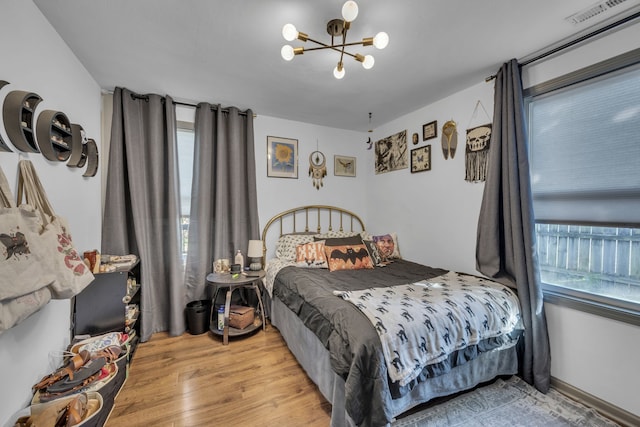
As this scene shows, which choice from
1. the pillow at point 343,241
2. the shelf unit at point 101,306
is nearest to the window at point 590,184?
the pillow at point 343,241

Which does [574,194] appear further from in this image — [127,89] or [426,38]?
[127,89]

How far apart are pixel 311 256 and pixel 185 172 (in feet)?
5.70

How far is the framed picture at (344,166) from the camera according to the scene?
376 cm

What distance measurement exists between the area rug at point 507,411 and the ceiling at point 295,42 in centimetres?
251

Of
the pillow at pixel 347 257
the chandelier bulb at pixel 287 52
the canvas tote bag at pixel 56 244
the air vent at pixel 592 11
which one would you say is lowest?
the pillow at pixel 347 257

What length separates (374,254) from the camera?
2.96 metres

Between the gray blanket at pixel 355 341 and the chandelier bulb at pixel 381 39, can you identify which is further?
the chandelier bulb at pixel 381 39

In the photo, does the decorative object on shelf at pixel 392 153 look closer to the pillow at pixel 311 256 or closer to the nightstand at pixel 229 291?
the pillow at pixel 311 256

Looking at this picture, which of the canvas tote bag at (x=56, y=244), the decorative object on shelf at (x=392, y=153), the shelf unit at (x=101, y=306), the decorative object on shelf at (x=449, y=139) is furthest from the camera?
the decorative object on shelf at (x=392, y=153)

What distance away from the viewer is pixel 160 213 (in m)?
2.69

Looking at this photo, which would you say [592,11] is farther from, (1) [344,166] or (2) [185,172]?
(2) [185,172]

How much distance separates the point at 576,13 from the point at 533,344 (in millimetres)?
2234

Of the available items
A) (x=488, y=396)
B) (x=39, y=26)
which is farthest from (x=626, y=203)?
(x=39, y=26)

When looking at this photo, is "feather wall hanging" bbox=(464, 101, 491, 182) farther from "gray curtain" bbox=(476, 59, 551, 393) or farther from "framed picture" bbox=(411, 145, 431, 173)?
→ "framed picture" bbox=(411, 145, 431, 173)
